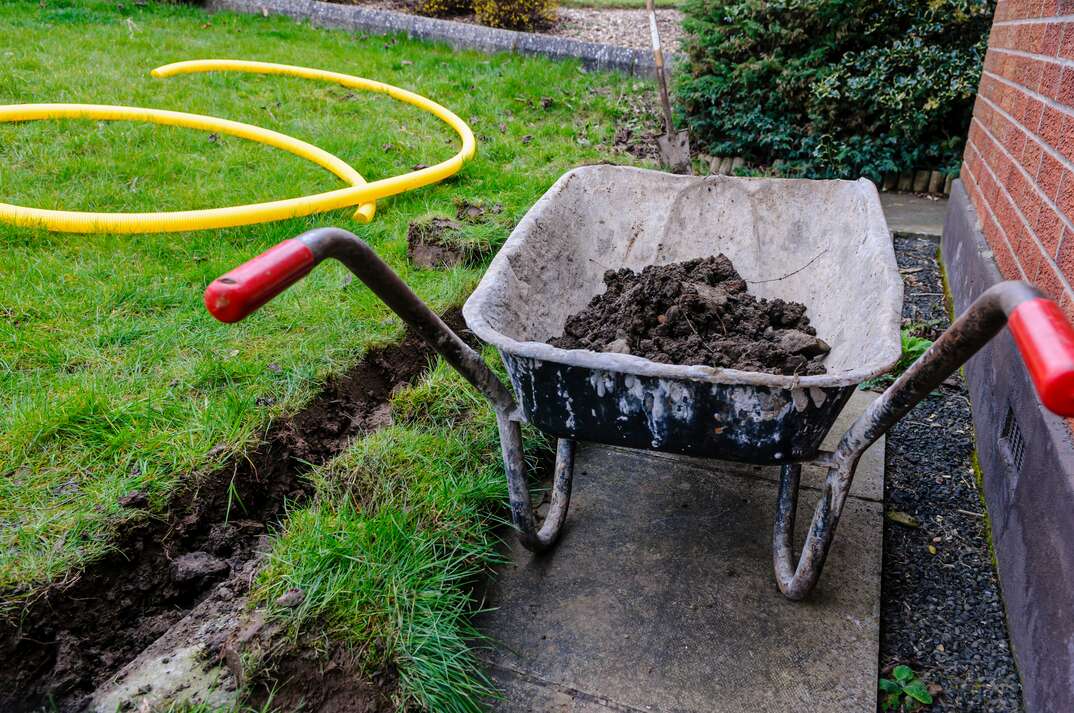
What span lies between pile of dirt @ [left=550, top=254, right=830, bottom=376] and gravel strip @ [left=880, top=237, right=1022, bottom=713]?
2.33 ft

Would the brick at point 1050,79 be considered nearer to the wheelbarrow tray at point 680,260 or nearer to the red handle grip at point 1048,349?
Answer: the wheelbarrow tray at point 680,260

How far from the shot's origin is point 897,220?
15.8 ft

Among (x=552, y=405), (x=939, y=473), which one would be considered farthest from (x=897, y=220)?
(x=552, y=405)

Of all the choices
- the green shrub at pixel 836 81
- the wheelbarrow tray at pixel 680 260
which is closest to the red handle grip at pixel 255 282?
the wheelbarrow tray at pixel 680 260

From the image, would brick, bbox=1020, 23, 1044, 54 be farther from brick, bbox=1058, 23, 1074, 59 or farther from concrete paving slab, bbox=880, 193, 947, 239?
concrete paving slab, bbox=880, 193, 947, 239

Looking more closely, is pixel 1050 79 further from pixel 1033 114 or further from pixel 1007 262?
pixel 1007 262

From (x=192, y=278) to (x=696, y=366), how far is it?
259 cm

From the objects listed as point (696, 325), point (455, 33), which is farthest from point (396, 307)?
point (455, 33)

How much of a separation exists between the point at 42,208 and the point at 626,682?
12.2 ft

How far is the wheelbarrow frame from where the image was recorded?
99 cm

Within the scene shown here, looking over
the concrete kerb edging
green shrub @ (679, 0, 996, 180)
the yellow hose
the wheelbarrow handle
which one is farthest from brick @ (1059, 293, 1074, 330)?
the concrete kerb edging

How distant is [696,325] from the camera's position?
219cm

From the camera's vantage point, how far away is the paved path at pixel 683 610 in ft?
5.82

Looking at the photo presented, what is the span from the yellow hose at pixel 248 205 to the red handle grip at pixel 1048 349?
3.37 m
